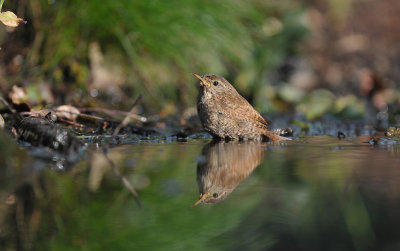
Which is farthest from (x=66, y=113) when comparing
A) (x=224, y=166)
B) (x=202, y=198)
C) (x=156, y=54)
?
(x=202, y=198)

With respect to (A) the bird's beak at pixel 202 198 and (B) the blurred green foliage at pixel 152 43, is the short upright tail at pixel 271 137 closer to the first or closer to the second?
(B) the blurred green foliage at pixel 152 43

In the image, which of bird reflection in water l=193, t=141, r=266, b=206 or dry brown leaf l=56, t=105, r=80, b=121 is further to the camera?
dry brown leaf l=56, t=105, r=80, b=121

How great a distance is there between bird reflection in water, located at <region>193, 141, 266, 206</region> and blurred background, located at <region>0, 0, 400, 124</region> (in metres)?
1.94

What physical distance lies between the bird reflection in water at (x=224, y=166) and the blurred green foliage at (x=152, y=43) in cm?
226

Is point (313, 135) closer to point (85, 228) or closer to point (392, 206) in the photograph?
point (392, 206)

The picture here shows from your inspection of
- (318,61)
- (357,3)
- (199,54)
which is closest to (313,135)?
(199,54)

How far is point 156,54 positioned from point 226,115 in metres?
2.20

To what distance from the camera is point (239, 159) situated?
140 inches

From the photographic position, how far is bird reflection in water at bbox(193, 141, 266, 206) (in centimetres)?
250

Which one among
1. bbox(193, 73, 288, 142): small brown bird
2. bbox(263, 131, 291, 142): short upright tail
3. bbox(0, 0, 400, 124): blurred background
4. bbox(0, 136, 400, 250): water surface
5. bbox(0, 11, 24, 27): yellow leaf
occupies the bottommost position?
bbox(0, 136, 400, 250): water surface

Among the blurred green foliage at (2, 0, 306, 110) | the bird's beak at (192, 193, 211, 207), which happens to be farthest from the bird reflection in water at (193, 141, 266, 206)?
the blurred green foliage at (2, 0, 306, 110)

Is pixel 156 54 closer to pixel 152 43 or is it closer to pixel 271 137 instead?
pixel 152 43

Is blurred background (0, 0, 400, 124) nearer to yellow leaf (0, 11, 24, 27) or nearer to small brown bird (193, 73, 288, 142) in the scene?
small brown bird (193, 73, 288, 142)

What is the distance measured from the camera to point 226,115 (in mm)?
4777
